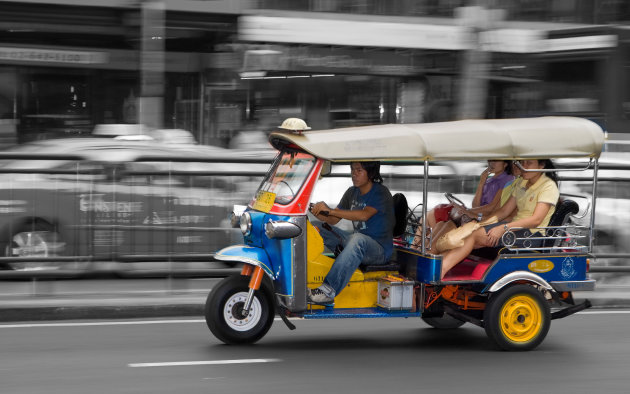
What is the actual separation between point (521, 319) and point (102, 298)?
13.8 feet

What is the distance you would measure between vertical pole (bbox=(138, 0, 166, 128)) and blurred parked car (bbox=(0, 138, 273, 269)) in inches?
198

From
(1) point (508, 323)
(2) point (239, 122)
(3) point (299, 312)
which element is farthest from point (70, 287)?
(2) point (239, 122)

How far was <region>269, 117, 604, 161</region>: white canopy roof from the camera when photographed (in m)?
6.97

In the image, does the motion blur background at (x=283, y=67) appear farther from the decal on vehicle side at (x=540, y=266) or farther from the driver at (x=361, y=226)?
the decal on vehicle side at (x=540, y=266)

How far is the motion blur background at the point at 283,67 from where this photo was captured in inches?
654

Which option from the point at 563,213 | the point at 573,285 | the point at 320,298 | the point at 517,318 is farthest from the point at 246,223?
the point at 573,285

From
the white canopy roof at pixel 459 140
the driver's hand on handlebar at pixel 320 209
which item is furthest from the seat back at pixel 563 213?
the driver's hand on handlebar at pixel 320 209

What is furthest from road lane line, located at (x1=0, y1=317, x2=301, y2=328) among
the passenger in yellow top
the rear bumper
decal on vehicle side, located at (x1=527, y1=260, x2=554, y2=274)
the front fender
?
the rear bumper

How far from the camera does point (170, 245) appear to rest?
961cm

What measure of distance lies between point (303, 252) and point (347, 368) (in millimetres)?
963

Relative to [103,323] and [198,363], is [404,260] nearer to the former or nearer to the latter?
[198,363]

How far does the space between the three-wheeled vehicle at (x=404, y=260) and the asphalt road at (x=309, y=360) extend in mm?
298

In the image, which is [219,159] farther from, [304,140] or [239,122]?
[239,122]

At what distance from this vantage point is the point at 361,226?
7.57 metres
